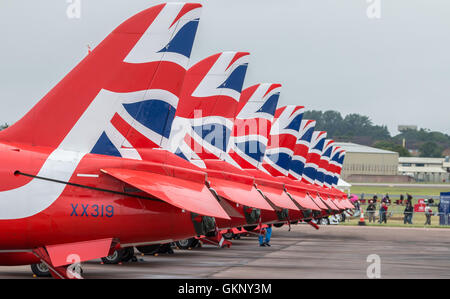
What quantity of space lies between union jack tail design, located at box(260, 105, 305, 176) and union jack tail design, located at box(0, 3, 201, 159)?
51.0 feet

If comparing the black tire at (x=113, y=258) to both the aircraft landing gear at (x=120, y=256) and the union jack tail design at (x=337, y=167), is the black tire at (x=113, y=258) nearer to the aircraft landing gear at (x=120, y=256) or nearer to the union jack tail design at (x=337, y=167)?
the aircraft landing gear at (x=120, y=256)

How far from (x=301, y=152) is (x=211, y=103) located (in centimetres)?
1440

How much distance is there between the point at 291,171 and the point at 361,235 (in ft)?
27.7

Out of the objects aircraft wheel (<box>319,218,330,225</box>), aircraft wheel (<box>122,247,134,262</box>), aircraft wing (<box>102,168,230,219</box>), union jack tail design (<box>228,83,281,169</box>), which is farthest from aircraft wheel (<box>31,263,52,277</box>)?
aircraft wheel (<box>319,218,330,225</box>)

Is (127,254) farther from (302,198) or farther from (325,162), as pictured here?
(325,162)

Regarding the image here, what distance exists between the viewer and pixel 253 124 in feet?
77.0

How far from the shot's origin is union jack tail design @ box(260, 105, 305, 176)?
91.6ft

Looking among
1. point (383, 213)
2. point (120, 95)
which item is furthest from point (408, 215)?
point (120, 95)

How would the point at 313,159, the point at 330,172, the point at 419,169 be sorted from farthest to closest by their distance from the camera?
the point at 419,169
the point at 330,172
the point at 313,159

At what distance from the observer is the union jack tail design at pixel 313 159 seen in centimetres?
3882

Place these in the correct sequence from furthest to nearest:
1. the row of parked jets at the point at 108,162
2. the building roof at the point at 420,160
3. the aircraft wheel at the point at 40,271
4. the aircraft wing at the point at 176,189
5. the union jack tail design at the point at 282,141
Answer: the building roof at the point at 420,160 → the union jack tail design at the point at 282,141 → the aircraft wheel at the point at 40,271 → the row of parked jets at the point at 108,162 → the aircraft wing at the point at 176,189

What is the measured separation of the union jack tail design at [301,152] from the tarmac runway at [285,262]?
2899 mm

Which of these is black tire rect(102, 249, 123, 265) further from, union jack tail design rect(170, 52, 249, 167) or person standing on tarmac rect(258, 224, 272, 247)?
person standing on tarmac rect(258, 224, 272, 247)

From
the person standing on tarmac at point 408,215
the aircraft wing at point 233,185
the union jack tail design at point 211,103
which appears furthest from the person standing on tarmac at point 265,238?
the person standing on tarmac at point 408,215
